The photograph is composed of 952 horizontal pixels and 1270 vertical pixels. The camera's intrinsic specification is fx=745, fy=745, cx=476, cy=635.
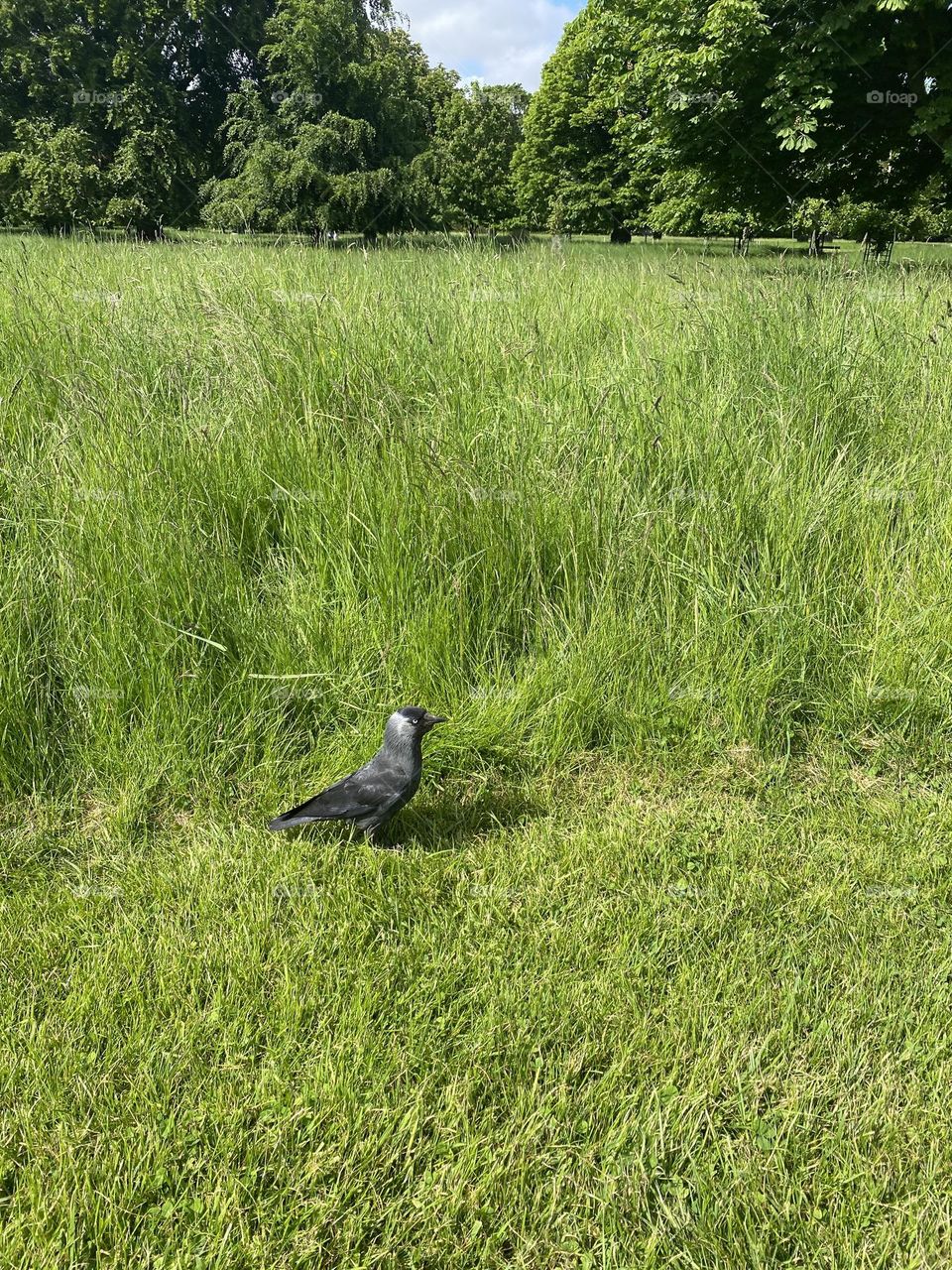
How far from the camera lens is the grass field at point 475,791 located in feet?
5.06

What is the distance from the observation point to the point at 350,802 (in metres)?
Result: 2.20

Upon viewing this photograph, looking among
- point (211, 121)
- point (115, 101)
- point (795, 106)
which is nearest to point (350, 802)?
point (795, 106)

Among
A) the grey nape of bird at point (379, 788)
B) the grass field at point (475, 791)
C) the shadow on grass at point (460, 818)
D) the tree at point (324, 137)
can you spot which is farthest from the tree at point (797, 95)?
the grey nape of bird at point (379, 788)

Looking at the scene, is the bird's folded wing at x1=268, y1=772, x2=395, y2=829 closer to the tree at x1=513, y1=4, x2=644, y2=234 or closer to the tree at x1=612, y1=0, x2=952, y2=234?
the tree at x1=612, y1=0, x2=952, y2=234

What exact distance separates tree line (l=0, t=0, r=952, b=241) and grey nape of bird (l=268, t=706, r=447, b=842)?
572 centimetres

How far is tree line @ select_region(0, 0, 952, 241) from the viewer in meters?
12.2

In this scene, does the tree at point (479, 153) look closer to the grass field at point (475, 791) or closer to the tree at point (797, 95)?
the tree at point (797, 95)

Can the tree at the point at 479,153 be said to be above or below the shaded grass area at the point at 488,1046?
above

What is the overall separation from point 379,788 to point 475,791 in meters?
0.52

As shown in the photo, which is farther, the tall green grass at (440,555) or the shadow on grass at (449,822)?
the tall green grass at (440,555)

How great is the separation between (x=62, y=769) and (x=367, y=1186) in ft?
5.81

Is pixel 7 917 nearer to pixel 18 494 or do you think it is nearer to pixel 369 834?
pixel 369 834

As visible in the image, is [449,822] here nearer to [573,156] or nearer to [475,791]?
[475,791]

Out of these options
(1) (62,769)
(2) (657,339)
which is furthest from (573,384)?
(1) (62,769)
